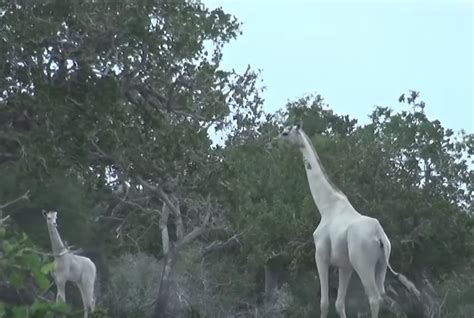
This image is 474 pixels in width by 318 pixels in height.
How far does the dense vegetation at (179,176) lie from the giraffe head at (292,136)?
3373 millimetres

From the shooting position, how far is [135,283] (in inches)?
1335

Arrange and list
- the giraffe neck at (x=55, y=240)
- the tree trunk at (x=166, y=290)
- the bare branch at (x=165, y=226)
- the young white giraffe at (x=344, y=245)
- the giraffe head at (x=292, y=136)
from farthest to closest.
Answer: the bare branch at (x=165, y=226) → the tree trunk at (x=166, y=290) → the giraffe neck at (x=55, y=240) → the giraffe head at (x=292, y=136) → the young white giraffe at (x=344, y=245)

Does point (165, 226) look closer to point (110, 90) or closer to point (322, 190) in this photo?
point (110, 90)

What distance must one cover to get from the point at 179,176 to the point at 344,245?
224 inches

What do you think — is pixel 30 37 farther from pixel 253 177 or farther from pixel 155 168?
pixel 253 177

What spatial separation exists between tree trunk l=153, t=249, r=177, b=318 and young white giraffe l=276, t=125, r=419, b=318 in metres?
13.4

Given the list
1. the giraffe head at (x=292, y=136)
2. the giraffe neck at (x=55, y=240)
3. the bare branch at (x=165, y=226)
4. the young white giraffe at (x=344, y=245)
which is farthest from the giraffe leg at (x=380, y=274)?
the bare branch at (x=165, y=226)

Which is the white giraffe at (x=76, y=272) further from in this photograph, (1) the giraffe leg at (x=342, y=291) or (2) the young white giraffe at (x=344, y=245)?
(1) the giraffe leg at (x=342, y=291)

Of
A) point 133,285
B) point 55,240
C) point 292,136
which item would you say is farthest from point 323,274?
point 133,285

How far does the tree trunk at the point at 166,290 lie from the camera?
28402 millimetres

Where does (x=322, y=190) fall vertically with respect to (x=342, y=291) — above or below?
above

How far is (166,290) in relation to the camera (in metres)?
28.8

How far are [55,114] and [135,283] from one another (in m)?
16.0

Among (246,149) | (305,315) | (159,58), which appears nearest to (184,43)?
Result: (159,58)
